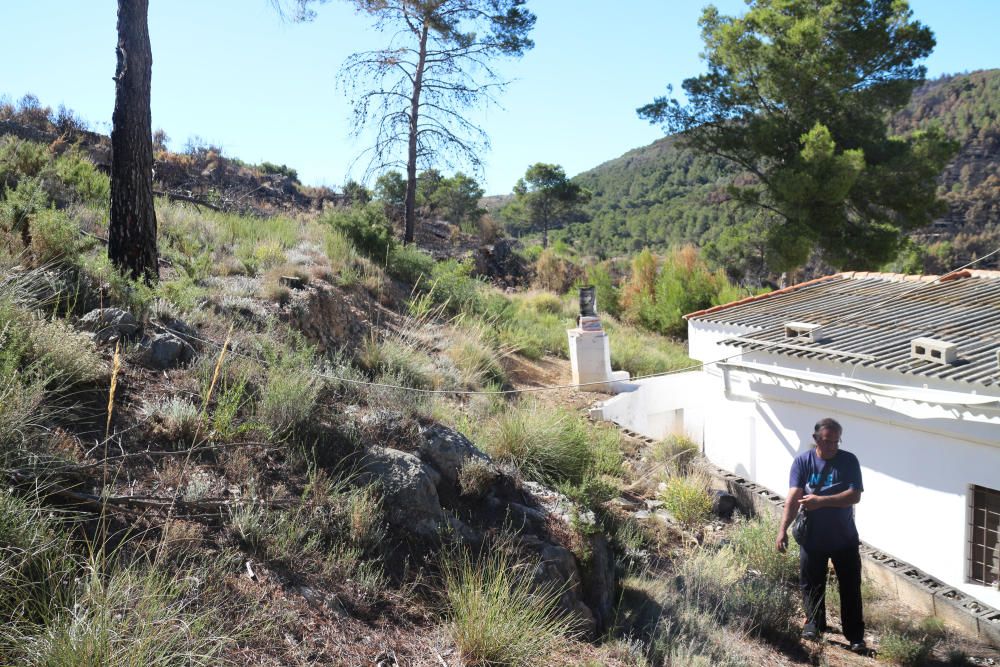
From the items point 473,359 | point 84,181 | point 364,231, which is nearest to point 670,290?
point 364,231

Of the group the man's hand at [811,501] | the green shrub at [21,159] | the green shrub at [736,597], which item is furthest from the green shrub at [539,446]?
the green shrub at [21,159]

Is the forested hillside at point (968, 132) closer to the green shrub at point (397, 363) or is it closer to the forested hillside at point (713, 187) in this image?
the forested hillside at point (713, 187)

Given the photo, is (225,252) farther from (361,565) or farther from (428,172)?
(428,172)

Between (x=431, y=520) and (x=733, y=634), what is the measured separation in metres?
2.25

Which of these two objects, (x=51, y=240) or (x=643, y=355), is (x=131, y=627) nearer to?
(x=51, y=240)

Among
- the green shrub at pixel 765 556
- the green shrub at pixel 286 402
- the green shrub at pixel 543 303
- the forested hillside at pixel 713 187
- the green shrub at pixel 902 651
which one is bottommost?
the green shrub at pixel 902 651

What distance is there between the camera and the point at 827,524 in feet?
16.8

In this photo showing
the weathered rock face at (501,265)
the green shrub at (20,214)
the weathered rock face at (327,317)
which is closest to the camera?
the green shrub at (20,214)

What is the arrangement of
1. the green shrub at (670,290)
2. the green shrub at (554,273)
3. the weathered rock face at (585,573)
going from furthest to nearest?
the green shrub at (554,273)
the green shrub at (670,290)
the weathered rock face at (585,573)

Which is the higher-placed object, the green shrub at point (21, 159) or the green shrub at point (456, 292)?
the green shrub at point (21, 159)

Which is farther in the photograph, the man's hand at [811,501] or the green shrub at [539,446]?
the green shrub at [539,446]

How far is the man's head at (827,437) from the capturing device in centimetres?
512

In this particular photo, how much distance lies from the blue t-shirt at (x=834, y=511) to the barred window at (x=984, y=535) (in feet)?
8.31

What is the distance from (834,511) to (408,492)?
130 inches
